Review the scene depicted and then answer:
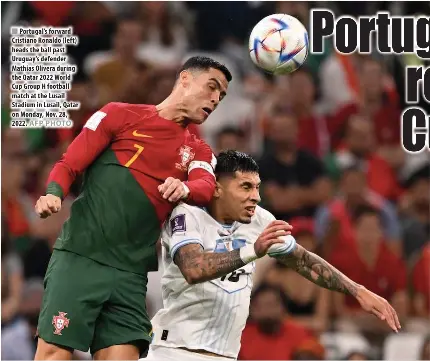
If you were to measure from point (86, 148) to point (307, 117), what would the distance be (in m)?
6.04

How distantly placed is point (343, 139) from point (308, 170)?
3.20 feet

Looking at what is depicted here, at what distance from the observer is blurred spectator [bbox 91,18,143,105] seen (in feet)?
38.3

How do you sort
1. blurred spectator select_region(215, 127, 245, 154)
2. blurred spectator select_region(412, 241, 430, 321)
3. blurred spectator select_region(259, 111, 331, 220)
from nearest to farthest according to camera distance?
blurred spectator select_region(412, 241, 430, 321), blurred spectator select_region(259, 111, 331, 220), blurred spectator select_region(215, 127, 245, 154)

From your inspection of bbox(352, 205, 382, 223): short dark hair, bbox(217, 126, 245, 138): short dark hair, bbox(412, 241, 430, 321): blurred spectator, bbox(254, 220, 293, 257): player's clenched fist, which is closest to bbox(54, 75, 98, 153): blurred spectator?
bbox(217, 126, 245, 138): short dark hair

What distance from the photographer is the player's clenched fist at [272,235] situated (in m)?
5.18

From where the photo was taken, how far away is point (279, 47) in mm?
6391

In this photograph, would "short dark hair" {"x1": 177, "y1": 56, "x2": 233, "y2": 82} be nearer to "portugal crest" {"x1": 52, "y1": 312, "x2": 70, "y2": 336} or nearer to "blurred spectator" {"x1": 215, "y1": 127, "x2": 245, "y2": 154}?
"portugal crest" {"x1": 52, "y1": 312, "x2": 70, "y2": 336}

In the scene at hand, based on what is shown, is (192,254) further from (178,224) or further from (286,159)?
(286,159)

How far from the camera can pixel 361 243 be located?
402 inches

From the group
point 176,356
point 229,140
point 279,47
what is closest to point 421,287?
point 229,140

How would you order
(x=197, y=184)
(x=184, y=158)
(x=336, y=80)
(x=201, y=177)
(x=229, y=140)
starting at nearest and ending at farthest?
(x=197, y=184) < (x=201, y=177) < (x=184, y=158) < (x=229, y=140) < (x=336, y=80)

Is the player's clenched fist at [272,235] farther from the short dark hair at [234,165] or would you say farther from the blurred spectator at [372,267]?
the blurred spectator at [372,267]

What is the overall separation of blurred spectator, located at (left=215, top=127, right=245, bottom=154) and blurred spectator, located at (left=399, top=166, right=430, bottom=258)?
2.03 metres

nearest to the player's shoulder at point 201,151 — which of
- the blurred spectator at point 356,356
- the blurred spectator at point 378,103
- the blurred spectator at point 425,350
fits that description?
the blurred spectator at point 356,356
